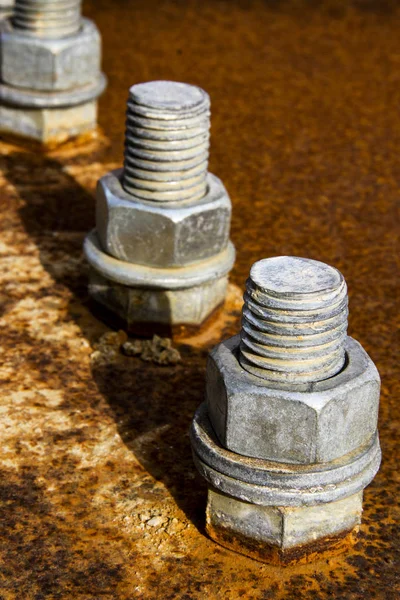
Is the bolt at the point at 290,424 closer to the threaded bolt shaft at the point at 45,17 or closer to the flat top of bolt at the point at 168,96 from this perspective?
the flat top of bolt at the point at 168,96

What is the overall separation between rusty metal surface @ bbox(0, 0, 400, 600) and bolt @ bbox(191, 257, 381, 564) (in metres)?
0.12

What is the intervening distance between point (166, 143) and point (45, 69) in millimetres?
1799

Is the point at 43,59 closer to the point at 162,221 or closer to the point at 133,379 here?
the point at 162,221

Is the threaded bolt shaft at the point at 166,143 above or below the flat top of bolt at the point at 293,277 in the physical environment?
below

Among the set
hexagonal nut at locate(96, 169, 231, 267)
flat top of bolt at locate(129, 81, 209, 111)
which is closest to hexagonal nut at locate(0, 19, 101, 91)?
flat top of bolt at locate(129, 81, 209, 111)

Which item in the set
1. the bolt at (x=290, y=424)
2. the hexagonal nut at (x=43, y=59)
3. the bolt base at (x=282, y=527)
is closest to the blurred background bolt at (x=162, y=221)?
the bolt at (x=290, y=424)

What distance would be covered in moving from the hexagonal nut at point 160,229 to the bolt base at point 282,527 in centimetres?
111

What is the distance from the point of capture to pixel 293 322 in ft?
8.48

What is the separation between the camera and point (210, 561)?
2.76 metres

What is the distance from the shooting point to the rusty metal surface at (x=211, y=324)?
2.75m

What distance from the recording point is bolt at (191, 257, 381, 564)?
8.56 ft

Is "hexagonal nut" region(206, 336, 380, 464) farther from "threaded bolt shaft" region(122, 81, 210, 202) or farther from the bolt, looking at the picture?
"threaded bolt shaft" region(122, 81, 210, 202)

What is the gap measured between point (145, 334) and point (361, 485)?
1.27 m

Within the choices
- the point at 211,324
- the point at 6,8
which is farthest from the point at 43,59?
the point at 211,324
